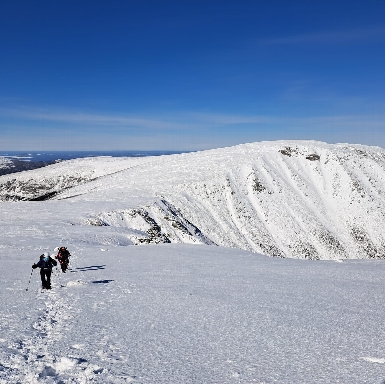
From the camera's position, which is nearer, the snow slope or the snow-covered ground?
the snow slope

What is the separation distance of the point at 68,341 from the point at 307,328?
632 cm

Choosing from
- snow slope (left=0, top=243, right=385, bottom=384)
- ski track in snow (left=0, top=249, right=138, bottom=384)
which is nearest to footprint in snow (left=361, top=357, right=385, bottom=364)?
snow slope (left=0, top=243, right=385, bottom=384)

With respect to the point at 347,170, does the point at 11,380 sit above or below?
below

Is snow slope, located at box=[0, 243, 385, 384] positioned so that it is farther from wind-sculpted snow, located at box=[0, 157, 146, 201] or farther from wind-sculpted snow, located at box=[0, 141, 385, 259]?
wind-sculpted snow, located at box=[0, 157, 146, 201]

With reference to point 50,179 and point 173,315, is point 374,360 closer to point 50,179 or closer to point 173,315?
point 173,315

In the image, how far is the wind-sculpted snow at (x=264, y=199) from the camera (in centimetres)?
5716

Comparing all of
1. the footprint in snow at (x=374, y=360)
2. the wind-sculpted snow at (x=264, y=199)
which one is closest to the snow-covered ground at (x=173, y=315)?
the footprint in snow at (x=374, y=360)

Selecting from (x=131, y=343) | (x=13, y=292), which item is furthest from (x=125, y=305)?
(x=13, y=292)

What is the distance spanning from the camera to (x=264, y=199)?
7850 centimetres

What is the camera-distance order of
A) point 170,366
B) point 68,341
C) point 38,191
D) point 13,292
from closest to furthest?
1. point 170,366
2. point 68,341
3. point 13,292
4. point 38,191

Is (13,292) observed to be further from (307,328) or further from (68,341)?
(307,328)

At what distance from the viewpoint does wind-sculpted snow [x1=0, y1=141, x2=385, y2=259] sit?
57.2 meters

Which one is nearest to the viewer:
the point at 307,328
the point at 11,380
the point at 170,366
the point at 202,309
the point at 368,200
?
the point at 11,380

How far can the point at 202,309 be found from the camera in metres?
10.9
